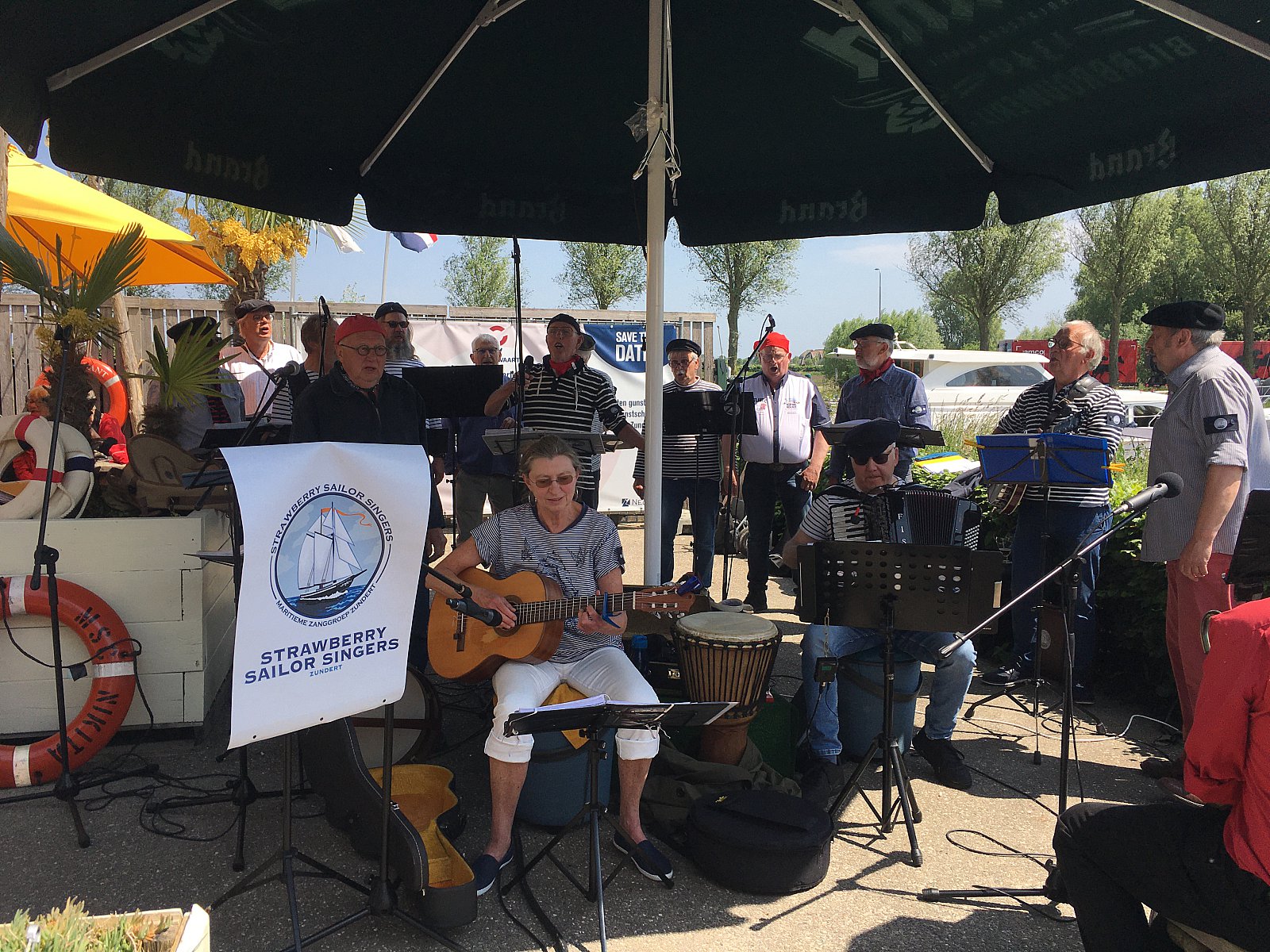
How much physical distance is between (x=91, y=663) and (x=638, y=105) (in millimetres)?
3502

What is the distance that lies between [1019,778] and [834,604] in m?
1.38

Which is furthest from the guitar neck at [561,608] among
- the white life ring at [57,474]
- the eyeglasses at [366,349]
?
the white life ring at [57,474]

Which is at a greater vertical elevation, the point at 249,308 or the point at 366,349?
the point at 249,308

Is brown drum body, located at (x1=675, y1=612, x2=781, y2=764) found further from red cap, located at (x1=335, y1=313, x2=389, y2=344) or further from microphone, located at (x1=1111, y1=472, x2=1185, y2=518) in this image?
red cap, located at (x1=335, y1=313, x2=389, y2=344)

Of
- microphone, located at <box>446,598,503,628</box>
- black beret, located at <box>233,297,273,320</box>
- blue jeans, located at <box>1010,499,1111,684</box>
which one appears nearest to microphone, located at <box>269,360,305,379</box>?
black beret, located at <box>233,297,273,320</box>

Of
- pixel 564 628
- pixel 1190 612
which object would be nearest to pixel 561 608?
pixel 564 628

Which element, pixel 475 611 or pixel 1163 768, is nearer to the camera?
pixel 475 611

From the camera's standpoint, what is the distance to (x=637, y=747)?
3342 millimetres

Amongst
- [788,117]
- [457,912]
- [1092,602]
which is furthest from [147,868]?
[1092,602]

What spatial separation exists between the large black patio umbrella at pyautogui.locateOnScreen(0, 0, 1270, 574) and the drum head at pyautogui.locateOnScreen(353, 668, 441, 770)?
121cm

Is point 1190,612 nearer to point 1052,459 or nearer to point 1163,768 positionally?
point 1163,768

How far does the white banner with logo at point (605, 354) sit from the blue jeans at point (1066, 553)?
533 cm

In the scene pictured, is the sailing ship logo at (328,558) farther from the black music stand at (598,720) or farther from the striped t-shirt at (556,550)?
the striped t-shirt at (556,550)

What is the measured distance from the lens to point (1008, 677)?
543cm
